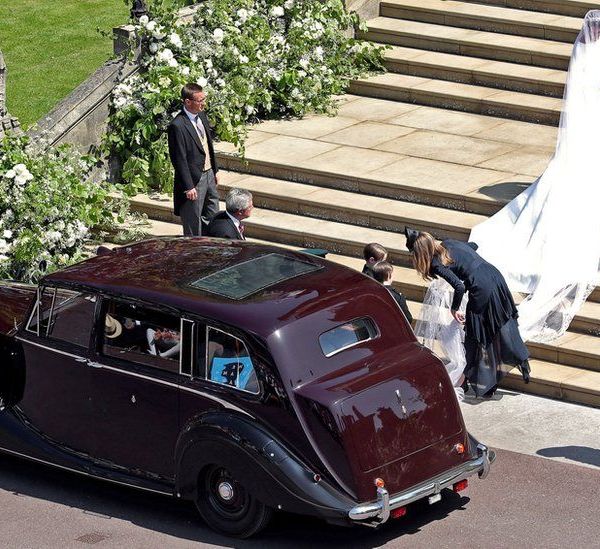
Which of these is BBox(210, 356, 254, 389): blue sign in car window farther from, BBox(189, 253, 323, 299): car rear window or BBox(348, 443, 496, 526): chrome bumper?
BBox(348, 443, 496, 526): chrome bumper

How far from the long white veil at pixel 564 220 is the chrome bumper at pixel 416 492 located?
2.96 meters

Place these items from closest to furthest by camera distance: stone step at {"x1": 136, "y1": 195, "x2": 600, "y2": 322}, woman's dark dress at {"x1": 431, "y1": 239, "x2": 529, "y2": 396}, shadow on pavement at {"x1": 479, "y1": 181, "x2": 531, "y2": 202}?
woman's dark dress at {"x1": 431, "y1": 239, "x2": 529, "y2": 396} < stone step at {"x1": 136, "y1": 195, "x2": 600, "y2": 322} < shadow on pavement at {"x1": 479, "y1": 181, "x2": 531, "y2": 202}

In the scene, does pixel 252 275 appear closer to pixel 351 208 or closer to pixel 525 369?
pixel 525 369

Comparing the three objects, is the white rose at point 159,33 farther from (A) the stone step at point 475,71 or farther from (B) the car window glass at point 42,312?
(B) the car window glass at point 42,312

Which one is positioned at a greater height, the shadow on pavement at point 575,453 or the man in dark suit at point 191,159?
the man in dark suit at point 191,159

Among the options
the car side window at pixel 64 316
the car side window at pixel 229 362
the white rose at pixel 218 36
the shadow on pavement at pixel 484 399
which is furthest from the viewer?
the white rose at pixel 218 36

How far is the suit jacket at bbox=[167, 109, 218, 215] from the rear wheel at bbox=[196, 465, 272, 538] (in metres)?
4.59

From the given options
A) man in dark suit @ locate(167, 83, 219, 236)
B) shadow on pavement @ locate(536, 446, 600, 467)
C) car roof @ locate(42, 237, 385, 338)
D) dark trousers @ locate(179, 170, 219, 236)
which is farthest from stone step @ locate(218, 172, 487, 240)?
car roof @ locate(42, 237, 385, 338)

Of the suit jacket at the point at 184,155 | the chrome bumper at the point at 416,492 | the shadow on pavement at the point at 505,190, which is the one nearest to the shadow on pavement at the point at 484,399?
the chrome bumper at the point at 416,492

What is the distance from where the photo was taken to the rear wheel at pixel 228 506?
373 inches

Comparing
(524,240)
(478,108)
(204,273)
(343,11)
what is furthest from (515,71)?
(204,273)

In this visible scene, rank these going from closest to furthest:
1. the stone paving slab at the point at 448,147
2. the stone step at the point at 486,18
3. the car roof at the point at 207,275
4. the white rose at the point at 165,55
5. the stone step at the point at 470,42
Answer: the car roof at the point at 207,275
the stone paving slab at the point at 448,147
the white rose at the point at 165,55
the stone step at the point at 470,42
the stone step at the point at 486,18

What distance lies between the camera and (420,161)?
49.4 feet

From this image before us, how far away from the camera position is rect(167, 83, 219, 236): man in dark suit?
13.7 m
